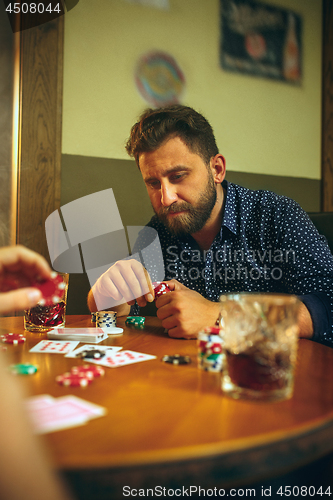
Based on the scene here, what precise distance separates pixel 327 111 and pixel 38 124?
235 centimetres

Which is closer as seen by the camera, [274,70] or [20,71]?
[20,71]

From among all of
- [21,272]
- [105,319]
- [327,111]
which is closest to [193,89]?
[327,111]

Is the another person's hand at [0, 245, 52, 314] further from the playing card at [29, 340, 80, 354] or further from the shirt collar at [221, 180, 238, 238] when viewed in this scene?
the shirt collar at [221, 180, 238, 238]

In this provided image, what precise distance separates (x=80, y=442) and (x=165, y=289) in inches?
31.8

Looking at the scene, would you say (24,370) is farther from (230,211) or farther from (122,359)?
(230,211)

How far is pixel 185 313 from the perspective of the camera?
1113 mm

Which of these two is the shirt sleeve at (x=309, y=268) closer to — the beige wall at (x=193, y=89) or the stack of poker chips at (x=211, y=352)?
the stack of poker chips at (x=211, y=352)

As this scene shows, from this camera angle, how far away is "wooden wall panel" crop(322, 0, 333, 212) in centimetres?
318

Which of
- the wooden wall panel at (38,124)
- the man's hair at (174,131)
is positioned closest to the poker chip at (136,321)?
the man's hair at (174,131)

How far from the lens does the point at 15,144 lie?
7.75 ft

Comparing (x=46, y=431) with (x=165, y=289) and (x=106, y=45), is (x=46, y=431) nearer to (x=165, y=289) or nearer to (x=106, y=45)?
(x=165, y=289)

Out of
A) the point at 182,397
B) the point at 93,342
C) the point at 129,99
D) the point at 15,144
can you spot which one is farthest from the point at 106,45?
the point at 182,397

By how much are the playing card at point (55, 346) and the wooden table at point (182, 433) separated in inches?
6.8

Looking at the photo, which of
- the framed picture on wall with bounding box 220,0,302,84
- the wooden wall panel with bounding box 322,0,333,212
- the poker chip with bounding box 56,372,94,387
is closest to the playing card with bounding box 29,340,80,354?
the poker chip with bounding box 56,372,94,387
